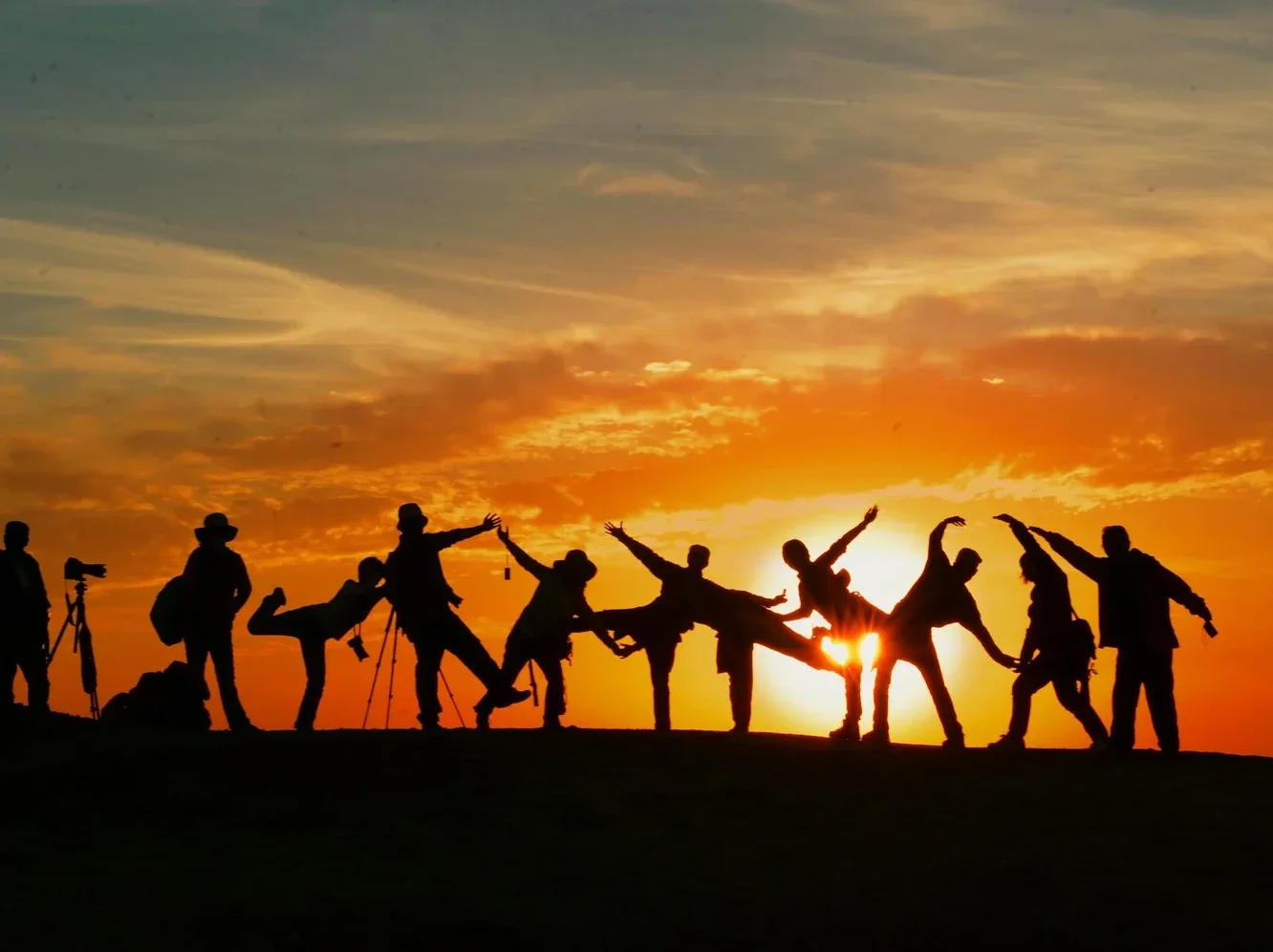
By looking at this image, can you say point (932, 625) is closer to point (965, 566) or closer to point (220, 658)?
point (965, 566)

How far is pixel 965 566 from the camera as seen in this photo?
66.1 ft

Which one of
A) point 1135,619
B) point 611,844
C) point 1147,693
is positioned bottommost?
point 611,844

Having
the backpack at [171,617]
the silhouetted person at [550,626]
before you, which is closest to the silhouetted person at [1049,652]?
the silhouetted person at [550,626]

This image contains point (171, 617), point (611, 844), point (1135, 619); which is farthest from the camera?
point (171, 617)

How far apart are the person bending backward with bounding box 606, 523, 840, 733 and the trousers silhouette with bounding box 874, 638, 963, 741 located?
2.63ft

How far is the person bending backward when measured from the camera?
2080 centimetres

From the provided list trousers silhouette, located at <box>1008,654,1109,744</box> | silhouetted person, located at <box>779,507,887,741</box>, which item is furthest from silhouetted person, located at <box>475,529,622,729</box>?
trousers silhouette, located at <box>1008,654,1109,744</box>

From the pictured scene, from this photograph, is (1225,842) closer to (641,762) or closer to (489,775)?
(641,762)

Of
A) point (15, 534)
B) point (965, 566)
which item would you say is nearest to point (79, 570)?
point (15, 534)

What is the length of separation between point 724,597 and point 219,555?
5.65 metres

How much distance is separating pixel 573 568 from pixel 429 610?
5.68ft

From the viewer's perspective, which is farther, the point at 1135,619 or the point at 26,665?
the point at 26,665

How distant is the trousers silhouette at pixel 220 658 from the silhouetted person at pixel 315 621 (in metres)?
0.36

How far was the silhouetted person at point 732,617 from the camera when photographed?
2080cm
